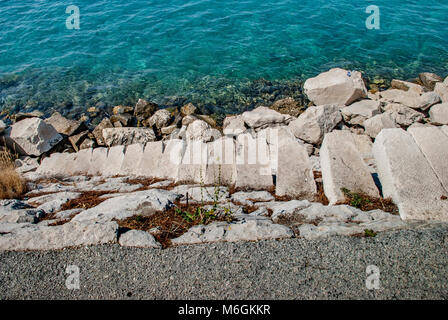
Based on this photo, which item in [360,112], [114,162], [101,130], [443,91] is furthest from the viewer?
[101,130]

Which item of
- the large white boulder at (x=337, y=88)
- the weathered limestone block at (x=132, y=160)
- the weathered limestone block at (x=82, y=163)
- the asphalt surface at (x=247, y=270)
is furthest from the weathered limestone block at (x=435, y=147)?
the weathered limestone block at (x=82, y=163)

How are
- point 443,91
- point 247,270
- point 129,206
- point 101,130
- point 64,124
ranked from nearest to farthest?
point 247,270
point 129,206
point 443,91
point 101,130
point 64,124

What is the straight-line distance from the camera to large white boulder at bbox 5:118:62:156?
9547 millimetres

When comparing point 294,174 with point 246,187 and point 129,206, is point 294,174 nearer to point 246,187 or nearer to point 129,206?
point 246,187

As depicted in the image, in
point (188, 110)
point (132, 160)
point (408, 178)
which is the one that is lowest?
point (188, 110)

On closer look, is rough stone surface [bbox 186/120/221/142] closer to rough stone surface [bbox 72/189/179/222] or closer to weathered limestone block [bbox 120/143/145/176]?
weathered limestone block [bbox 120/143/145/176]

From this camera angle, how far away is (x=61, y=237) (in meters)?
4.10

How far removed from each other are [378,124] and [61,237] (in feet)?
26.8

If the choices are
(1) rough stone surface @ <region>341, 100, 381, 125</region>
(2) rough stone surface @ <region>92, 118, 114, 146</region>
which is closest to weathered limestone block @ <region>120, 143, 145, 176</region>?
(2) rough stone surface @ <region>92, 118, 114, 146</region>

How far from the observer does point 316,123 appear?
8266 mm

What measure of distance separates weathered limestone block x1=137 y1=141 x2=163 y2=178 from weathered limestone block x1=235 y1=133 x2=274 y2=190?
6.60 ft

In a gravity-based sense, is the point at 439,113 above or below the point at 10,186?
below

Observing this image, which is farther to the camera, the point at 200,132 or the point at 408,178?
the point at 200,132

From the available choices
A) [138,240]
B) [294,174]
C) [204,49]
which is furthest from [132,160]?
[204,49]
